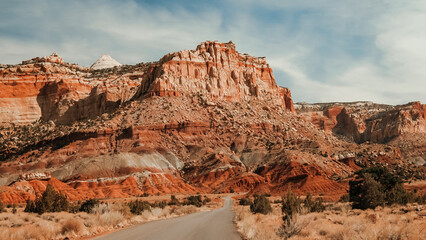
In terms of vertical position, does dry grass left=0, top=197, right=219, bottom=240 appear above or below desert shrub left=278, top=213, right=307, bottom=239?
below

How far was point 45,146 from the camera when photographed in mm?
93000

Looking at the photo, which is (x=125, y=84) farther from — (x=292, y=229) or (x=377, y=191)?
(x=292, y=229)

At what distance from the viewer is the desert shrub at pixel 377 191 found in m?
35.5

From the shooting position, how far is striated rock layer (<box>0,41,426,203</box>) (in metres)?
78.1

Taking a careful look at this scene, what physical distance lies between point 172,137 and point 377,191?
206 feet

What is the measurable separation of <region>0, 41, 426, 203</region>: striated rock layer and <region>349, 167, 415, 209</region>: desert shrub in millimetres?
23773

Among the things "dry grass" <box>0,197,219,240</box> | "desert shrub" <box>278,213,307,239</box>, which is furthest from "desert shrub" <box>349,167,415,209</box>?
"desert shrub" <box>278,213,307,239</box>

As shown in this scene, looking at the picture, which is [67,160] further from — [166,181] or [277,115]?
[277,115]

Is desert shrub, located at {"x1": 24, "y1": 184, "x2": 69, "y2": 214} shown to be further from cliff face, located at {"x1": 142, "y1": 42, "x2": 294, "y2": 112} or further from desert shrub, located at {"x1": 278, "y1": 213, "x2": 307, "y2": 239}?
cliff face, located at {"x1": 142, "y1": 42, "x2": 294, "y2": 112}

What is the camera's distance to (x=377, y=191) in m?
35.6

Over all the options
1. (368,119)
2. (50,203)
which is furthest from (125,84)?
(368,119)

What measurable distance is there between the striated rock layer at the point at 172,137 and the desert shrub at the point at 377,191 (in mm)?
23773

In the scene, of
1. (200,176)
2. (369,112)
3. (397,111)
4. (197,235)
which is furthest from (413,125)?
(197,235)

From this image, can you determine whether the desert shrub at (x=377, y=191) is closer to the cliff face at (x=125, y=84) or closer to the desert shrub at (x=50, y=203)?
the desert shrub at (x=50, y=203)
